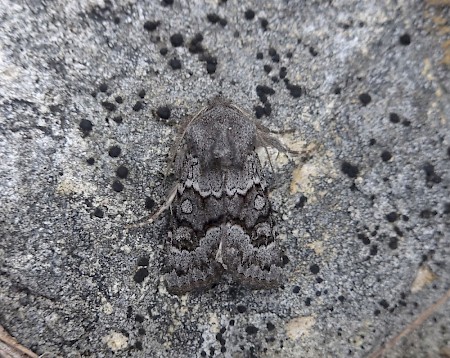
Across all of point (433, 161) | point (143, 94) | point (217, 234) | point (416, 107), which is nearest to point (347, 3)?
point (416, 107)

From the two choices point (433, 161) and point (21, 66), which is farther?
point (433, 161)

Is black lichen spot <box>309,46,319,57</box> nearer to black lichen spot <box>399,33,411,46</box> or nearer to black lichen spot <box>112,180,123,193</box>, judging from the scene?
black lichen spot <box>399,33,411,46</box>

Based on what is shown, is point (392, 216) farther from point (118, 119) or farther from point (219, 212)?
point (118, 119)

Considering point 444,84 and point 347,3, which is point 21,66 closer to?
point 347,3

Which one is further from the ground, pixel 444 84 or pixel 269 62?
pixel 269 62

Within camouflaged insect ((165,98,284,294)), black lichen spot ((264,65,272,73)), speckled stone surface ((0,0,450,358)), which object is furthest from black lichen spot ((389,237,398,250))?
black lichen spot ((264,65,272,73))
